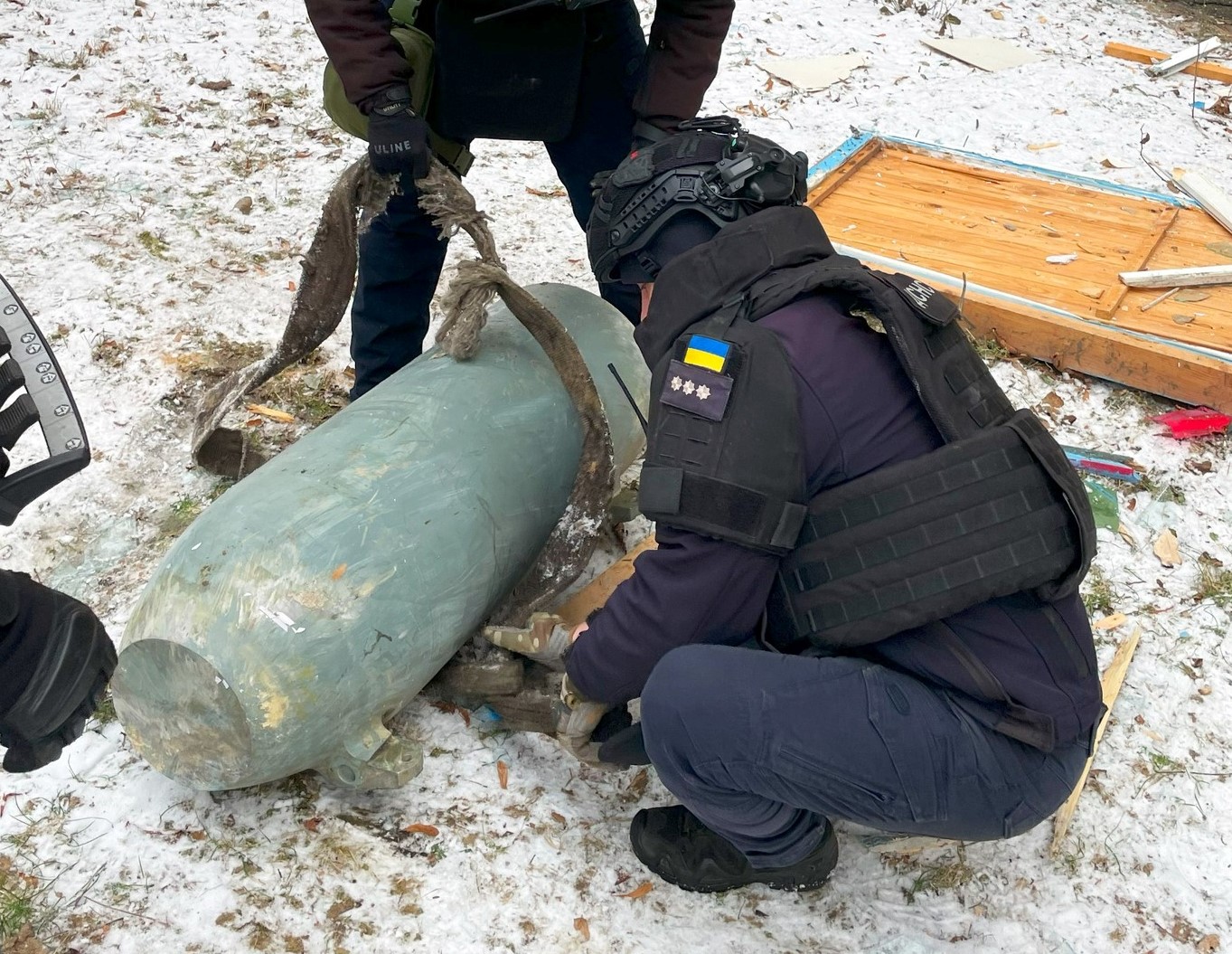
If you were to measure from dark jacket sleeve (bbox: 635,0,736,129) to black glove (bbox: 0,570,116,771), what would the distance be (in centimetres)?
217

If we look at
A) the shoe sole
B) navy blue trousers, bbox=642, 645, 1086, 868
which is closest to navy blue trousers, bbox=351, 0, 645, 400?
navy blue trousers, bbox=642, 645, 1086, 868

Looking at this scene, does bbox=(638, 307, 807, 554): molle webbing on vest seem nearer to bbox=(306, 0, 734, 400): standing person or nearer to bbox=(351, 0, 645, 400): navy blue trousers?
bbox=(306, 0, 734, 400): standing person

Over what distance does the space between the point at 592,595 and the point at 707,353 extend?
1369mm

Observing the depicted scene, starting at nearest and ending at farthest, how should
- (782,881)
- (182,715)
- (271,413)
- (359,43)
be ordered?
(182,715), (782,881), (359,43), (271,413)

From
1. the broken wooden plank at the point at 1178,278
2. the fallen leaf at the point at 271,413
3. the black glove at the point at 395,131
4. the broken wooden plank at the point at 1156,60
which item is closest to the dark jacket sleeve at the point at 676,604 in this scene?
the black glove at the point at 395,131

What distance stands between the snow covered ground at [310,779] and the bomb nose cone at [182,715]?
22 cm

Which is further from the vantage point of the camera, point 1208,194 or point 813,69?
point 813,69

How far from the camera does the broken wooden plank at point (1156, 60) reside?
7.45 meters

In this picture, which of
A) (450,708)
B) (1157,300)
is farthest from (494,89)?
(1157,300)

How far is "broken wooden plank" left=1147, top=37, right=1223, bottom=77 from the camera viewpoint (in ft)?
24.5

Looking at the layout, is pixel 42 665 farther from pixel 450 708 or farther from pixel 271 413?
pixel 271 413

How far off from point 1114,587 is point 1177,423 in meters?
1.03

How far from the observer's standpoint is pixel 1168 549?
360 cm

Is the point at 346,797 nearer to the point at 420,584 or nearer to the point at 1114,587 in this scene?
the point at 420,584
